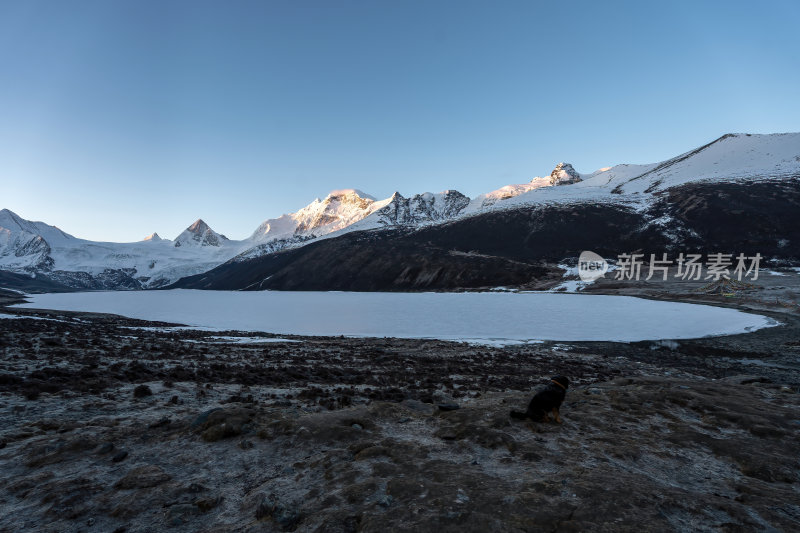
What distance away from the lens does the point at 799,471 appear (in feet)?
23.3

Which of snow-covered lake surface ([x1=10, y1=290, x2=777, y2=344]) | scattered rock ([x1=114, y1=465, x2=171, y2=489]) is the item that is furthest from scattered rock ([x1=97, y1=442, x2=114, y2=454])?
snow-covered lake surface ([x1=10, y1=290, x2=777, y2=344])

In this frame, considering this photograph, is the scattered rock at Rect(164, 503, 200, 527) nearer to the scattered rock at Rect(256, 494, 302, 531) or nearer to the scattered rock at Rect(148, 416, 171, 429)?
the scattered rock at Rect(256, 494, 302, 531)

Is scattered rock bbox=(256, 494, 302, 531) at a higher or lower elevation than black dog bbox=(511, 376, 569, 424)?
lower

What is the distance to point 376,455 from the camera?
7.13m

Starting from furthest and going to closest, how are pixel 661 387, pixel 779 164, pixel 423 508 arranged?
pixel 779 164, pixel 661 387, pixel 423 508

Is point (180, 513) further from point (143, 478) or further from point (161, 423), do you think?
point (161, 423)

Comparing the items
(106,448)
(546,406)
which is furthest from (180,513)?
(546,406)

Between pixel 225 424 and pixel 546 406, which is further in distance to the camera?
pixel 546 406

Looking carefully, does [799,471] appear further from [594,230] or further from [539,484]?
[594,230]

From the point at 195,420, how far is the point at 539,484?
7.82 metres

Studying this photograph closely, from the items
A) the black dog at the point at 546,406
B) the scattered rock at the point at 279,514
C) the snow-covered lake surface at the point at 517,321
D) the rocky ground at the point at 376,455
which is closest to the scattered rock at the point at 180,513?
the rocky ground at the point at 376,455

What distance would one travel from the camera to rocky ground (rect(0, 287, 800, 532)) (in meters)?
4.96

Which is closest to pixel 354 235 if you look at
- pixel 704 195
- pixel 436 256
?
pixel 436 256

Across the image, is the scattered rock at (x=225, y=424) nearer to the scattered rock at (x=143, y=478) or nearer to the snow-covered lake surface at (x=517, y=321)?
the scattered rock at (x=143, y=478)
